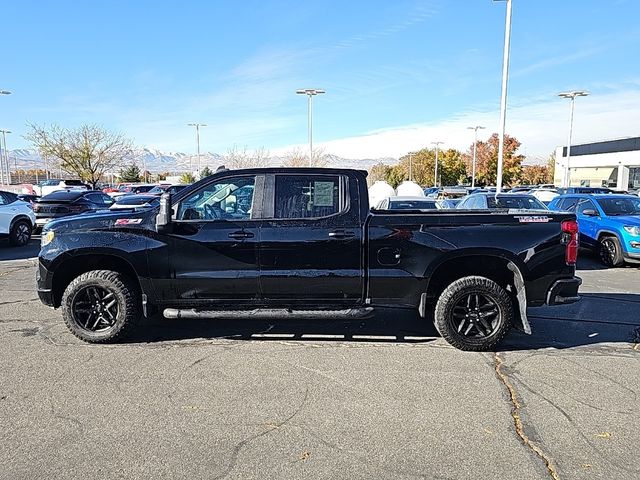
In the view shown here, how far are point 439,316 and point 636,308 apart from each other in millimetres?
3754

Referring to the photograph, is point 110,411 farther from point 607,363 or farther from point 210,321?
point 607,363

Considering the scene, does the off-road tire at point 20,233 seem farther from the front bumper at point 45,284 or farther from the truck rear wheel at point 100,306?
the truck rear wheel at point 100,306

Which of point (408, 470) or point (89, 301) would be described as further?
point (89, 301)

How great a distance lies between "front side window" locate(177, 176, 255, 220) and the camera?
17.6ft

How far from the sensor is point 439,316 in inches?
211

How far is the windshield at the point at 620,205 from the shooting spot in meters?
11.6

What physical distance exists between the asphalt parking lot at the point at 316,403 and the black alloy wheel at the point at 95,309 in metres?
0.28

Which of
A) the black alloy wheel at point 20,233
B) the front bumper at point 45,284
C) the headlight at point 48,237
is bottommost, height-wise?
the black alloy wheel at point 20,233

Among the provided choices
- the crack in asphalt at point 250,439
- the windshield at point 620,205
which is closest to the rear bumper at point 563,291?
the crack in asphalt at point 250,439

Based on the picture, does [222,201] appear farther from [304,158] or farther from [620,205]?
[304,158]

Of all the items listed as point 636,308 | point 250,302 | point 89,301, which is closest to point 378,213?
point 250,302

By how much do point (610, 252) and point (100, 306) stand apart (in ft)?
34.2

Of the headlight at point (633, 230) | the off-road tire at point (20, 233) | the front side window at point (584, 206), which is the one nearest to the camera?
the headlight at point (633, 230)

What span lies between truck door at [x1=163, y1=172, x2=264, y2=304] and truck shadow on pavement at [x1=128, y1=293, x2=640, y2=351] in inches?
19.8
